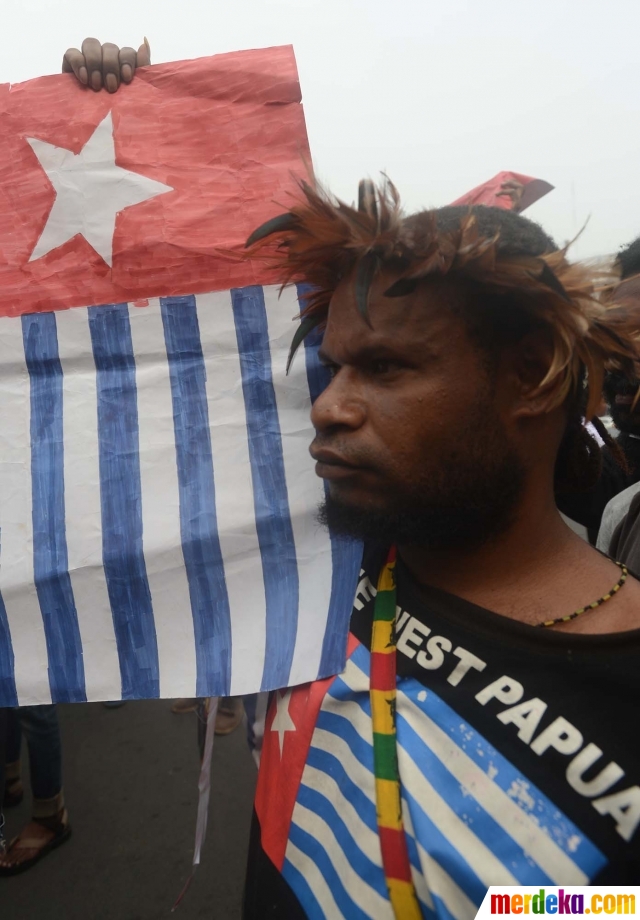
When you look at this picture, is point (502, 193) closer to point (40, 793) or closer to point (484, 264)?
point (484, 264)

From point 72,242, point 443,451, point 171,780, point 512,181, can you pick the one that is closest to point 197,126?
point 72,242

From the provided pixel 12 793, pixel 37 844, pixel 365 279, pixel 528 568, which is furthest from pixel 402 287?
pixel 12 793

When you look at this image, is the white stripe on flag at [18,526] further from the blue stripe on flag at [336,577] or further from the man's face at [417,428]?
the man's face at [417,428]

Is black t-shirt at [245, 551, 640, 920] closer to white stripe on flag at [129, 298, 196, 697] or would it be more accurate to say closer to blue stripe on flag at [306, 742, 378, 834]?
blue stripe on flag at [306, 742, 378, 834]

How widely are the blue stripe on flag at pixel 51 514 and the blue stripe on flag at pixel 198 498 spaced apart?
29 centimetres

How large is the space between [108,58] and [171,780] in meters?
3.17

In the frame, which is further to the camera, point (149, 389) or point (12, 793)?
point (12, 793)

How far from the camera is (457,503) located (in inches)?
42.5

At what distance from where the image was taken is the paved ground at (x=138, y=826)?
2.49 metres

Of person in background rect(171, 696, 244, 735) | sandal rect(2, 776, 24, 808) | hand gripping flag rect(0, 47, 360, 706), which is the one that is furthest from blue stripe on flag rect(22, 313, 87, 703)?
person in background rect(171, 696, 244, 735)

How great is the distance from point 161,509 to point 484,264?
92cm

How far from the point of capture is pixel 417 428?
105 cm

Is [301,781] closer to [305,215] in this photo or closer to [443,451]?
[443,451]

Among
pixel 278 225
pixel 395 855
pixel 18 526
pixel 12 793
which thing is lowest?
pixel 12 793
